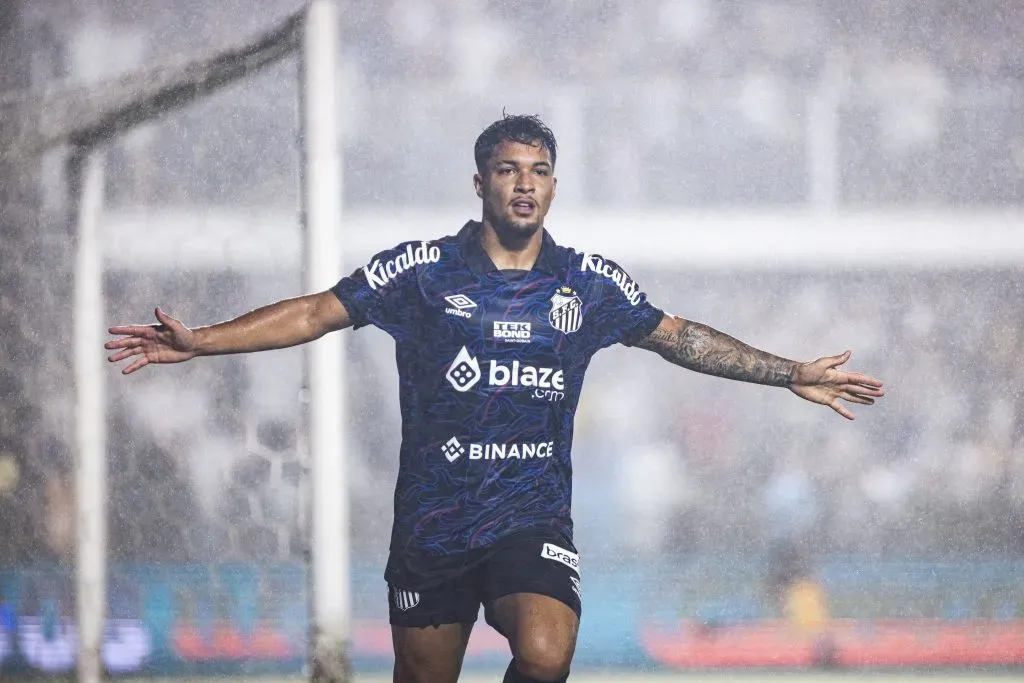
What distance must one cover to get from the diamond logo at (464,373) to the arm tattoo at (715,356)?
0.56 meters

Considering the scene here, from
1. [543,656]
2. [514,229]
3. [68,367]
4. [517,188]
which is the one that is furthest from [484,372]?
[68,367]

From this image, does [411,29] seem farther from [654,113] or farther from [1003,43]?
[1003,43]

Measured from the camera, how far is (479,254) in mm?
3293

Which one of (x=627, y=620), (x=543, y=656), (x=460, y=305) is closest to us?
(x=543, y=656)

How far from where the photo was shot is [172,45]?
13.8ft

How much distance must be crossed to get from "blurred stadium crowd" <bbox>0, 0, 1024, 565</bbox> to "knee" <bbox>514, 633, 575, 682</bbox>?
1.39 m

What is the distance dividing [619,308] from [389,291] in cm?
66

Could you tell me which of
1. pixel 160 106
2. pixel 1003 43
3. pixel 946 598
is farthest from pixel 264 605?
pixel 1003 43

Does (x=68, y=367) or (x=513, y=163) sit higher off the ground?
(x=513, y=163)

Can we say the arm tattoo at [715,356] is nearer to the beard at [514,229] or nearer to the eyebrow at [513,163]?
the beard at [514,229]

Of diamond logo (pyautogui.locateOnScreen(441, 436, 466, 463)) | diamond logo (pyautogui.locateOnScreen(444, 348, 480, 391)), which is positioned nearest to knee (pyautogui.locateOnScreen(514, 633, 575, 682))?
diamond logo (pyautogui.locateOnScreen(441, 436, 466, 463))

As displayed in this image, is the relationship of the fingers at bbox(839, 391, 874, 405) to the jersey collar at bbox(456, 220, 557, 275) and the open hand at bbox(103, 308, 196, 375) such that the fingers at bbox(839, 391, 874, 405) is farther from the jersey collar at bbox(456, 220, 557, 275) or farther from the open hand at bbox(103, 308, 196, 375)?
the open hand at bbox(103, 308, 196, 375)

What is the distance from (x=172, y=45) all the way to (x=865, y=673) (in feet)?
11.0

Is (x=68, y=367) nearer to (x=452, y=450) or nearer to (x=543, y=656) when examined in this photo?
(x=452, y=450)
